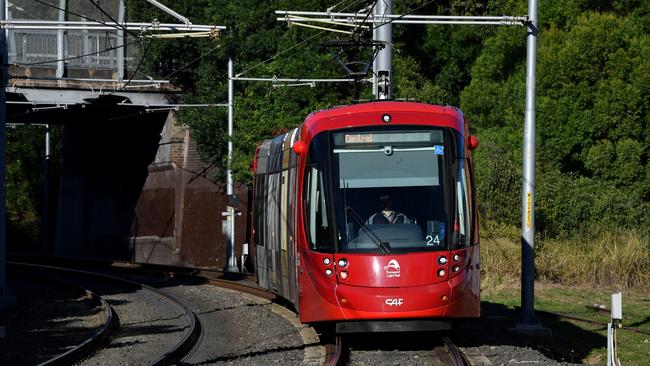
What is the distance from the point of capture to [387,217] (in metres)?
14.4

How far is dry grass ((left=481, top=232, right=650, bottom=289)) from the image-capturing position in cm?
2667

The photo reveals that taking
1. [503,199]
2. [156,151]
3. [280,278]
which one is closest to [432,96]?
[503,199]

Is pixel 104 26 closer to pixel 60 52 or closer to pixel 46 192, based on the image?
pixel 60 52

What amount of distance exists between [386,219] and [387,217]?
29 mm

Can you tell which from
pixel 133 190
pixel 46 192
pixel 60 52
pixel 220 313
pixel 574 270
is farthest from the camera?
pixel 46 192

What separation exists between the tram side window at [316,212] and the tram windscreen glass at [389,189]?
0.17 meters

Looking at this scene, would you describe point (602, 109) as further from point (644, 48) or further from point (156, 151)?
point (156, 151)

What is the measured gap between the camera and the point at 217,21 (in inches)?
1586

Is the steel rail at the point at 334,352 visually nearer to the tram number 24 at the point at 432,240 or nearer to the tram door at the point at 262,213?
the tram number 24 at the point at 432,240

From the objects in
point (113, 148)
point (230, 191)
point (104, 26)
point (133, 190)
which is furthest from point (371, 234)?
point (113, 148)

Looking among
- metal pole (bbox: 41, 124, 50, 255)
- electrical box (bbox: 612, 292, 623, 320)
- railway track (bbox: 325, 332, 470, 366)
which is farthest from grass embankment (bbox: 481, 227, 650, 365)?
metal pole (bbox: 41, 124, 50, 255)

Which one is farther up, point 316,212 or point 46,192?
point 46,192

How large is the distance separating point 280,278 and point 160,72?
85.8 ft

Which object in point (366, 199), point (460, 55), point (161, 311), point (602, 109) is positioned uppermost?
point (460, 55)
